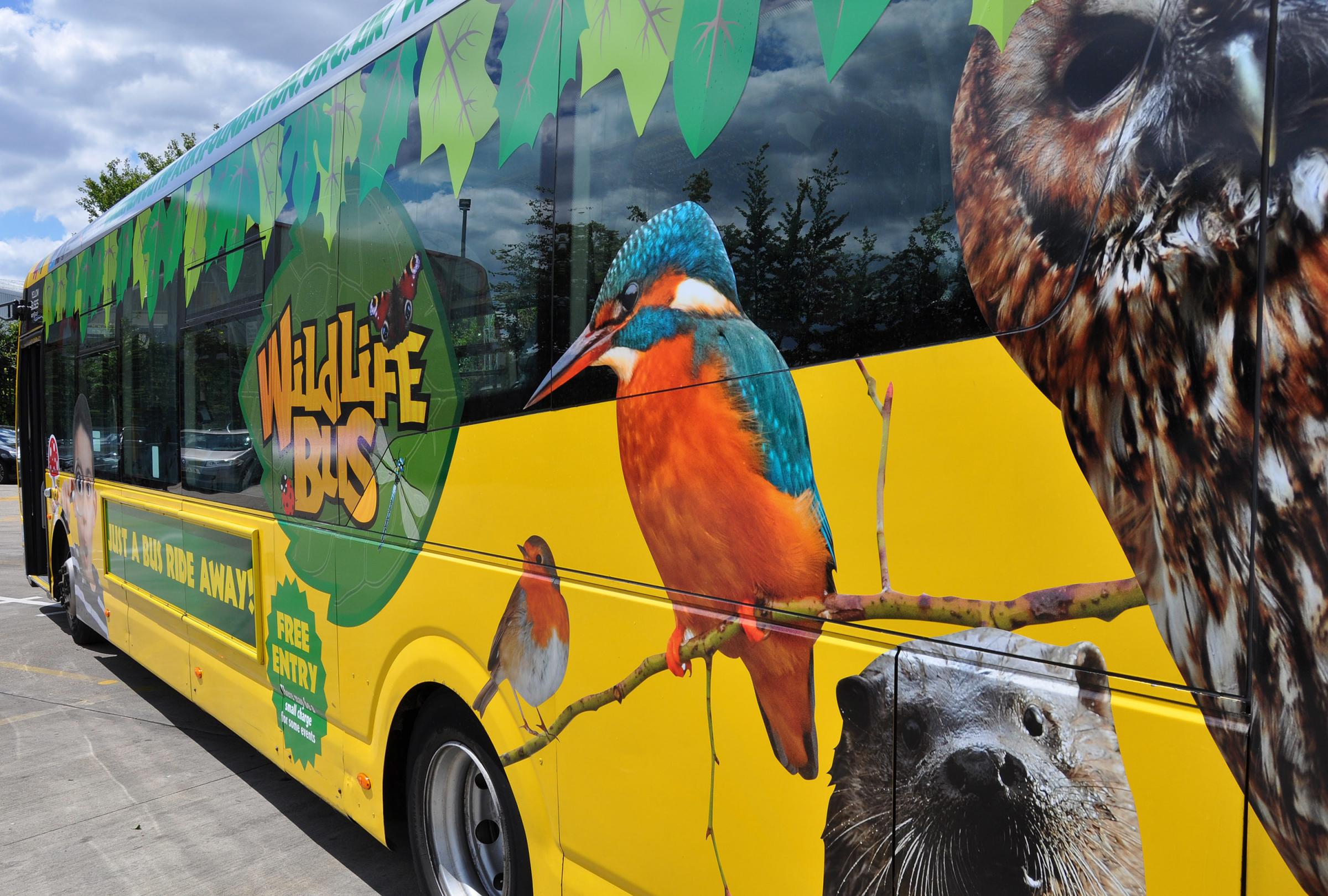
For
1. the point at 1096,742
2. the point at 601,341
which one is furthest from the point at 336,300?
the point at 1096,742

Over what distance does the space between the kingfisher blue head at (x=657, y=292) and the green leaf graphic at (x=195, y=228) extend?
3.69 m

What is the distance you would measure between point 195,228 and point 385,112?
2.52m

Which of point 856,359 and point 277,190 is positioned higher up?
point 277,190

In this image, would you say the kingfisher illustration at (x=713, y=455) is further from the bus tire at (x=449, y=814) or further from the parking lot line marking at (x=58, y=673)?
the parking lot line marking at (x=58, y=673)

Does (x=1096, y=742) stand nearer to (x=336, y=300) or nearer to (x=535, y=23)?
(x=535, y=23)

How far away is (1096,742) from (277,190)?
4.18 meters

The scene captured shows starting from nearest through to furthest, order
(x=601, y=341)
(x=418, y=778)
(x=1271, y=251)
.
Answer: (x=1271, y=251)
(x=601, y=341)
(x=418, y=778)

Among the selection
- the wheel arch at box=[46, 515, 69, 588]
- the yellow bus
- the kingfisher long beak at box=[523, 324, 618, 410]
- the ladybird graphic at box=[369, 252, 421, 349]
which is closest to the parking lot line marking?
the wheel arch at box=[46, 515, 69, 588]

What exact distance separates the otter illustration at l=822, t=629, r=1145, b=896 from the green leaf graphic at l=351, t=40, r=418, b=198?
259 centimetres

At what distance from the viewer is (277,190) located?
434 centimetres

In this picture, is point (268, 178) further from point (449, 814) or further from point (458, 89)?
point (449, 814)

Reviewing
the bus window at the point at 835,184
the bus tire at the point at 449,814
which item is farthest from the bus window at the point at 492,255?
the bus tire at the point at 449,814

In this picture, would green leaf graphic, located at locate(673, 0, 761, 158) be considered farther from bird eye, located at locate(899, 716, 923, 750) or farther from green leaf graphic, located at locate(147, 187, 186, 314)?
green leaf graphic, located at locate(147, 187, 186, 314)

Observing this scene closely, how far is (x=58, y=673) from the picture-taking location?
786 centimetres
